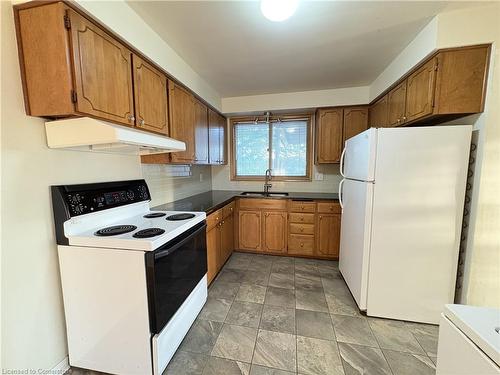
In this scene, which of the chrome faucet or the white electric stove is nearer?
the white electric stove

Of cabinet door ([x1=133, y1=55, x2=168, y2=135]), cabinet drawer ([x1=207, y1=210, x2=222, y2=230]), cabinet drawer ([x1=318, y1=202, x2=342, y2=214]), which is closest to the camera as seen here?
cabinet door ([x1=133, y1=55, x2=168, y2=135])

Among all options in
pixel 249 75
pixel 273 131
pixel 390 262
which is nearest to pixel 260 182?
pixel 273 131

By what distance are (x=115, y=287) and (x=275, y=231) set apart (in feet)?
7.37

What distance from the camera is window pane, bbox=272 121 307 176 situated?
142 inches

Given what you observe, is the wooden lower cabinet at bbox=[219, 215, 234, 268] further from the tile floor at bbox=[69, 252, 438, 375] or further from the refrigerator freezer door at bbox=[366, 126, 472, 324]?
the refrigerator freezer door at bbox=[366, 126, 472, 324]

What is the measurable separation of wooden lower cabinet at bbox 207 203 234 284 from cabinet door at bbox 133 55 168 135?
103 centimetres

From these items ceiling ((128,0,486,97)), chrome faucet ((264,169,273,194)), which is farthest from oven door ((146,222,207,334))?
chrome faucet ((264,169,273,194))

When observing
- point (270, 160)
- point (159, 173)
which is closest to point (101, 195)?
point (159, 173)

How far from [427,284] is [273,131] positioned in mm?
2768

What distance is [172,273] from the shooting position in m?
1.43

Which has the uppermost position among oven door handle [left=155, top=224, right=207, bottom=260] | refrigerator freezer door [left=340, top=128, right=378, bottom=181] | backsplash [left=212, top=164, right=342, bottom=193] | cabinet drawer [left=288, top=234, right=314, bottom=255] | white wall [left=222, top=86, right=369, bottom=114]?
white wall [left=222, top=86, right=369, bottom=114]

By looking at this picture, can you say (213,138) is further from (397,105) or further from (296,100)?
(397,105)

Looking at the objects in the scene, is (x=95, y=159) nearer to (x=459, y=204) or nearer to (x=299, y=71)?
(x=299, y=71)

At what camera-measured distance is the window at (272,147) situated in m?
3.61
